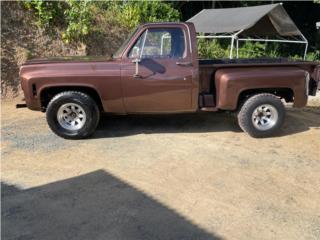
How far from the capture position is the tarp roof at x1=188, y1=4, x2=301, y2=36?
43.7 ft

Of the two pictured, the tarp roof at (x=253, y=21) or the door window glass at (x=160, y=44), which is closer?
the door window glass at (x=160, y=44)

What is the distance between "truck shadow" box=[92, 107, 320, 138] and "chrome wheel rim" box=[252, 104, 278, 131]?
0.31 meters

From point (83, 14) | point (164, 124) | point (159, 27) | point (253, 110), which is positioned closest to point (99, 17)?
point (83, 14)

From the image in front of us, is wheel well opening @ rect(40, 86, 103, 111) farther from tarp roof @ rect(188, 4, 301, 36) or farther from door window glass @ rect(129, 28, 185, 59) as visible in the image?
tarp roof @ rect(188, 4, 301, 36)

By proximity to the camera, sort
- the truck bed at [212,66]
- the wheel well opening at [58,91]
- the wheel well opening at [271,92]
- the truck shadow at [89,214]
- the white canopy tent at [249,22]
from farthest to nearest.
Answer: the white canopy tent at [249,22]
the wheel well opening at [271,92]
the truck bed at [212,66]
the wheel well opening at [58,91]
the truck shadow at [89,214]

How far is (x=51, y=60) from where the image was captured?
7.36 meters

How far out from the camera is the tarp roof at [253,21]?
13.3m

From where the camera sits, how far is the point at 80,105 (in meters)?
7.06

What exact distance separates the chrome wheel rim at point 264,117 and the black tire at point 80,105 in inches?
103

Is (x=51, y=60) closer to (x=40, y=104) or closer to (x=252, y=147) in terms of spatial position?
(x=40, y=104)

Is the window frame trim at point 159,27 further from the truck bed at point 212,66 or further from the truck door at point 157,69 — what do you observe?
the truck bed at point 212,66

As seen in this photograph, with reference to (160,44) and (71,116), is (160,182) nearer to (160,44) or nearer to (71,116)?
(71,116)

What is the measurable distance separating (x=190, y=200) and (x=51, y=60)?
3672 mm

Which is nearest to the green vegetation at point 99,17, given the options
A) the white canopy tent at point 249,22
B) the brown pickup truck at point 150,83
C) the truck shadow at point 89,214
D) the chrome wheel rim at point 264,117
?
the white canopy tent at point 249,22
